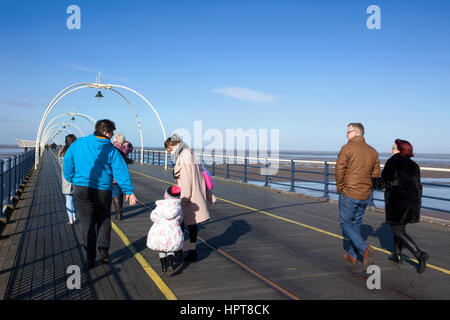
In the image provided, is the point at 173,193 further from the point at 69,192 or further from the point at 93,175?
the point at 69,192

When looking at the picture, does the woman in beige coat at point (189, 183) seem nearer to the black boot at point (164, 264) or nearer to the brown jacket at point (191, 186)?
the brown jacket at point (191, 186)

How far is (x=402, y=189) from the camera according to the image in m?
5.18

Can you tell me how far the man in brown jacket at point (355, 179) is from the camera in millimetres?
5121

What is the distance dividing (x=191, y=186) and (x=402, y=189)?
2786 mm

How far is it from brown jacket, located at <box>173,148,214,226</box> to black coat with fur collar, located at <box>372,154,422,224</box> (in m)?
2.32

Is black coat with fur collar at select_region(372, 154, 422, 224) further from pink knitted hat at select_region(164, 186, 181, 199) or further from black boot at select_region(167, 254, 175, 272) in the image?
black boot at select_region(167, 254, 175, 272)

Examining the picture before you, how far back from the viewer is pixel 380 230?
8078mm

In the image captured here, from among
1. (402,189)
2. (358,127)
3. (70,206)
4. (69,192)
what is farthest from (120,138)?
(402,189)

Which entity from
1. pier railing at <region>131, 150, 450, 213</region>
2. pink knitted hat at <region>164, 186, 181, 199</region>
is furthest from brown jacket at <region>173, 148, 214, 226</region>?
pier railing at <region>131, 150, 450, 213</region>

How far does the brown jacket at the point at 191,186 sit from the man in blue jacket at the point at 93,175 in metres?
0.68
